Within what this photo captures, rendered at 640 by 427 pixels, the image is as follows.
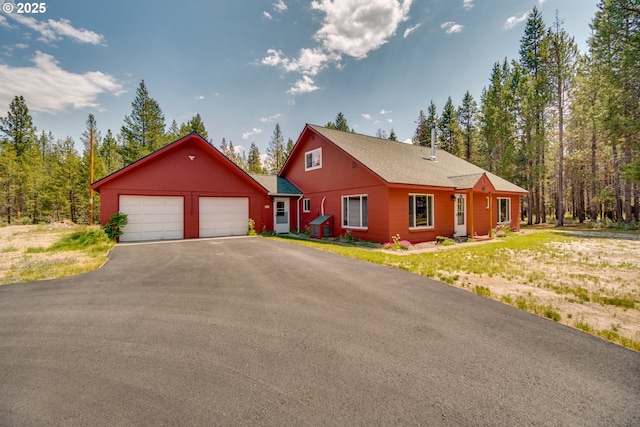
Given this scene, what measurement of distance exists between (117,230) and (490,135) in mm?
35824

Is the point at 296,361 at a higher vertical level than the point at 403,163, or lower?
lower

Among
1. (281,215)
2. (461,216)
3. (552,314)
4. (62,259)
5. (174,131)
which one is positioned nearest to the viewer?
(552,314)

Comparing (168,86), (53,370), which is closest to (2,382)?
(53,370)

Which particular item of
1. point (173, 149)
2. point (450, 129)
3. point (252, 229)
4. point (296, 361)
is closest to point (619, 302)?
point (296, 361)

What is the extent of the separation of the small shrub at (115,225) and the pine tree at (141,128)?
21.2 metres

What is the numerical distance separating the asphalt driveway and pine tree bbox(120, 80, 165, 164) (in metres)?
30.5

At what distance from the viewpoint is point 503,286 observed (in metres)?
6.21

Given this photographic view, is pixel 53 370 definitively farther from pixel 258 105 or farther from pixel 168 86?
pixel 258 105

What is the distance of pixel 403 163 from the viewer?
52.3 ft

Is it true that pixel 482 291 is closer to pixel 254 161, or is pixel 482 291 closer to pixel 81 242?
pixel 81 242

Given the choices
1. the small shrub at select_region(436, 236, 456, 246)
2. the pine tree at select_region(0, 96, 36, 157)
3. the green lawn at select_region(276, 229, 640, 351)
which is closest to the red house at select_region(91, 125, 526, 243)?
the small shrub at select_region(436, 236, 456, 246)

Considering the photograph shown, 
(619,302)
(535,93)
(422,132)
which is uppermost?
(422,132)

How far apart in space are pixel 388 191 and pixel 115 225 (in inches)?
529

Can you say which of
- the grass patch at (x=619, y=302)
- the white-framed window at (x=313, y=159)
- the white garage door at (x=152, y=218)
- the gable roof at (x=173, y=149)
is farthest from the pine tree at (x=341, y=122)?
the grass patch at (x=619, y=302)
